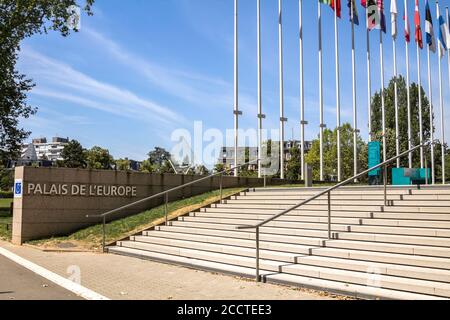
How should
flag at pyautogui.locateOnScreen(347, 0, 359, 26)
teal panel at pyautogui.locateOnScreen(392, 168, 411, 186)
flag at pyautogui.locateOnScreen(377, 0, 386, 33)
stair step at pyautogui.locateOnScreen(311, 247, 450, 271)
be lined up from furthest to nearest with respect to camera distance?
flag at pyautogui.locateOnScreen(377, 0, 386, 33) → flag at pyautogui.locateOnScreen(347, 0, 359, 26) → teal panel at pyautogui.locateOnScreen(392, 168, 411, 186) → stair step at pyautogui.locateOnScreen(311, 247, 450, 271)

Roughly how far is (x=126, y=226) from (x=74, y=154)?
242 feet

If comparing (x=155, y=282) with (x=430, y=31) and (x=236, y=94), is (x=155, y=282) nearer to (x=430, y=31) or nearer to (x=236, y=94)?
(x=236, y=94)

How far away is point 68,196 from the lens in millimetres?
15867

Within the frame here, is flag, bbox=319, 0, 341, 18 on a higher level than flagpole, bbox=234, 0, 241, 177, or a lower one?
higher

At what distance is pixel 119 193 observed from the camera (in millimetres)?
17156

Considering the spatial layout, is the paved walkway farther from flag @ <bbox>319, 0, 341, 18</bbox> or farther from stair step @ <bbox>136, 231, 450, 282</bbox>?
flag @ <bbox>319, 0, 341, 18</bbox>

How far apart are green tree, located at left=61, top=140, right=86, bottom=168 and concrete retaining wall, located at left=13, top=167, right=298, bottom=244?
67618 mm

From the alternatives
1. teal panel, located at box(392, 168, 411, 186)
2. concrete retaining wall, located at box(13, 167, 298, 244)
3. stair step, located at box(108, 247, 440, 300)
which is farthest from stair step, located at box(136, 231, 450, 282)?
teal panel, located at box(392, 168, 411, 186)

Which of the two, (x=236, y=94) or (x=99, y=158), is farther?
(x=99, y=158)

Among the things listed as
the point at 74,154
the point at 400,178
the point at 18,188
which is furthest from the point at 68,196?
the point at 74,154

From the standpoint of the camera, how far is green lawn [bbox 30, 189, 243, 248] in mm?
14086

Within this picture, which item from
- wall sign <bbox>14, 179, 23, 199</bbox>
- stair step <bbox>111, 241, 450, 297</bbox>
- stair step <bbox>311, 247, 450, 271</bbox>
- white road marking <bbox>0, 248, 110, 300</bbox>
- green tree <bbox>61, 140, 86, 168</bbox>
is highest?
green tree <bbox>61, 140, 86, 168</bbox>

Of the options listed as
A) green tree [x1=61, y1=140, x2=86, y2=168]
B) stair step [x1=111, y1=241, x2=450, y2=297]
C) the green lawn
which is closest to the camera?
stair step [x1=111, y1=241, x2=450, y2=297]
